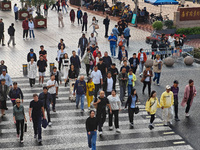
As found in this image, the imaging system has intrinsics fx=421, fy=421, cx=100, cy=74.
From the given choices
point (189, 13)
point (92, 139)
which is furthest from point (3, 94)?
point (189, 13)

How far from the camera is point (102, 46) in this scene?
28875 millimetres

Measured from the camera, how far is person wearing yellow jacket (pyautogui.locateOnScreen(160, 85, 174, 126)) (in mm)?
15258

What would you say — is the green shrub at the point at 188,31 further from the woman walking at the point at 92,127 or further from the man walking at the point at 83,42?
the woman walking at the point at 92,127

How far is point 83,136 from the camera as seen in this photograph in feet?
46.9

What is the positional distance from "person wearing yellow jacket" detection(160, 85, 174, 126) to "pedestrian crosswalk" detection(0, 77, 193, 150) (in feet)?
1.23

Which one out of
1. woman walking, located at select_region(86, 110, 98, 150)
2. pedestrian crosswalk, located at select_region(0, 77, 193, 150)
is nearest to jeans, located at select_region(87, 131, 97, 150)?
woman walking, located at select_region(86, 110, 98, 150)

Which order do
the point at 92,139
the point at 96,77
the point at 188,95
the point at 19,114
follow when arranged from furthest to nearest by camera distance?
the point at 96,77 → the point at 188,95 → the point at 19,114 → the point at 92,139

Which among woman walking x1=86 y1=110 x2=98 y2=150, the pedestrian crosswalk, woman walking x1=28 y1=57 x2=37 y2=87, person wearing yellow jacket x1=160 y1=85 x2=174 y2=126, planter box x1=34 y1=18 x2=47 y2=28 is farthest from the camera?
planter box x1=34 y1=18 x2=47 y2=28

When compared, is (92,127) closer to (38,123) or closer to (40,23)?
(38,123)

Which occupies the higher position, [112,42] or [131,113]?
[112,42]

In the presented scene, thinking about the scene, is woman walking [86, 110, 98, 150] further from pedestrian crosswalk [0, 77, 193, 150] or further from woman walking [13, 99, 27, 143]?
woman walking [13, 99, 27, 143]

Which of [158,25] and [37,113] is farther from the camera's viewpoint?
[158,25]

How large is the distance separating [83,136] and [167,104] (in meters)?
3.34

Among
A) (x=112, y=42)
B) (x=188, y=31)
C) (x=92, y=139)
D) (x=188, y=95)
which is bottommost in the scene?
(x=92, y=139)
